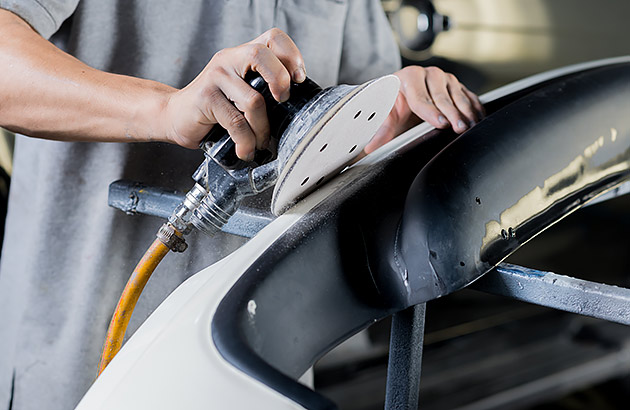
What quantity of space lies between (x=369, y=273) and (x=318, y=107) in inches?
4.9

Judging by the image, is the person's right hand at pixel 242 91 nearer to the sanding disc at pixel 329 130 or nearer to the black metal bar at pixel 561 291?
the sanding disc at pixel 329 130

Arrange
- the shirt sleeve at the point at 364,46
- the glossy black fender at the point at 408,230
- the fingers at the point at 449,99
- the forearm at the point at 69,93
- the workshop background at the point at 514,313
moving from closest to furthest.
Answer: the glossy black fender at the point at 408,230 → the forearm at the point at 69,93 → the fingers at the point at 449,99 → the shirt sleeve at the point at 364,46 → the workshop background at the point at 514,313

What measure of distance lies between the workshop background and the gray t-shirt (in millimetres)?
785

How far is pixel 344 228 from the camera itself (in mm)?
452

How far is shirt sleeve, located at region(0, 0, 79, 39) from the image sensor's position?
541 mm

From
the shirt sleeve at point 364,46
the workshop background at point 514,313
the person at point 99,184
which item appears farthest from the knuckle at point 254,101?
the workshop background at point 514,313

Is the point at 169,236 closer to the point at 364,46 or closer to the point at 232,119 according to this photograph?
the point at 232,119

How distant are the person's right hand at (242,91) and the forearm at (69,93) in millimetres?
57

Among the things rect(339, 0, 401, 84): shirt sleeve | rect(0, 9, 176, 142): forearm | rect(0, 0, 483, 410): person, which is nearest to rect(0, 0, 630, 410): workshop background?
rect(339, 0, 401, 84): shirt sleeve

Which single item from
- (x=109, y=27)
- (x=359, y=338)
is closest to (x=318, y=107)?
(x=109, y=27)

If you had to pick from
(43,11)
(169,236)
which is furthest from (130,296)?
(43,11)

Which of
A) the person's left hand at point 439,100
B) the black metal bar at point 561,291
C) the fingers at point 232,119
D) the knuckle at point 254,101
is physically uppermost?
the knuckle at point 254,101

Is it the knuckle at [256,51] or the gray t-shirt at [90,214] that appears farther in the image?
the gray t-shirt at [90,214]

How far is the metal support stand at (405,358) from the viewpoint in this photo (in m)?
0.47
